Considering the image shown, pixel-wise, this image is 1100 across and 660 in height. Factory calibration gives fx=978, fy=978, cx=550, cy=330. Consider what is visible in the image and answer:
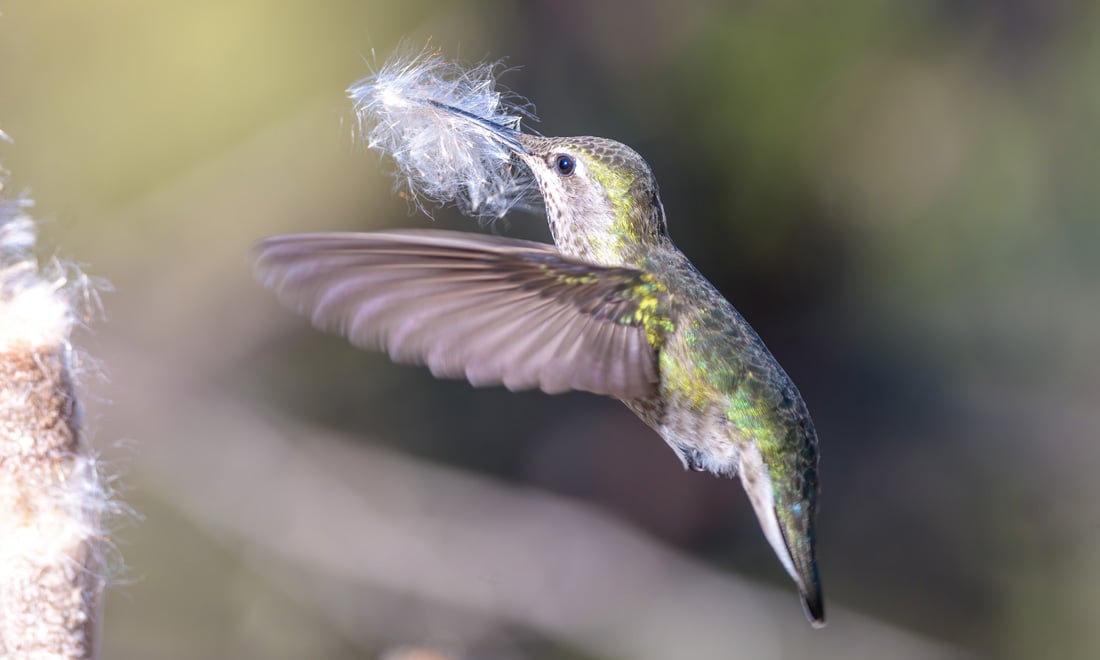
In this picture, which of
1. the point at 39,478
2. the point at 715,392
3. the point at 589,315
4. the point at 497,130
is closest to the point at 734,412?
the point at 715,392

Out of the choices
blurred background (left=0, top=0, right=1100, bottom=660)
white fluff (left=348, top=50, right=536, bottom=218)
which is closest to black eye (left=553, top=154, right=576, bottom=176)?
white fluff (left=348, top=50, right=536, bottom=218)

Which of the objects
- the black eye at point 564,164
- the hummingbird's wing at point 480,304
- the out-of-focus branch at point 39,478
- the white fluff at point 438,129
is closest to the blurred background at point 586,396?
the white fluff at point 438,129

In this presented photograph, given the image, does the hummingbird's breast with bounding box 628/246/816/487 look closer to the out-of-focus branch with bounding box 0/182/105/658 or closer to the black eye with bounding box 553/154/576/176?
the black eye with bounding box 553/154/576/176

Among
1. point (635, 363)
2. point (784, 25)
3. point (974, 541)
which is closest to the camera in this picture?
point (635, 363)

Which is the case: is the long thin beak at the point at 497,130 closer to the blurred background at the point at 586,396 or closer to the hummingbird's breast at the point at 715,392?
the hummingbird's breast at the point at 715,392

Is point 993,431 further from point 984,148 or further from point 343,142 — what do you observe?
point 343,142

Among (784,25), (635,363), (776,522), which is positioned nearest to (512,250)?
(635,363)
